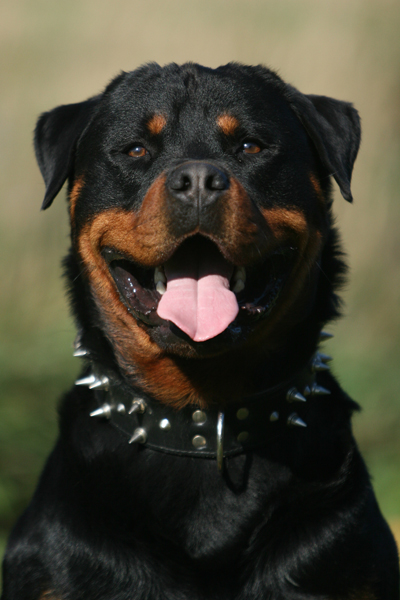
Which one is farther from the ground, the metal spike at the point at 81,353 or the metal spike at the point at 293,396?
the metal spike at the point at 81,353

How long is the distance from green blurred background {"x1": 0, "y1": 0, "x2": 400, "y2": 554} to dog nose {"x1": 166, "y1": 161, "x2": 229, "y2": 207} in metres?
3.03

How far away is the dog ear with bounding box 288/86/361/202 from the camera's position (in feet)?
7.58

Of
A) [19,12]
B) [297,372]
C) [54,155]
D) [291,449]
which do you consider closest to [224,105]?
[54,155]

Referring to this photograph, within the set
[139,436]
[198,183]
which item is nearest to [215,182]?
[198,183]

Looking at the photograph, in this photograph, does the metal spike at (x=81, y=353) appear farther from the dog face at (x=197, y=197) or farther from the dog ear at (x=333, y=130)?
the dog ear at (x=333, y=130)

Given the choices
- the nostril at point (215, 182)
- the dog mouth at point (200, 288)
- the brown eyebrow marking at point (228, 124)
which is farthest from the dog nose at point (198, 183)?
the brown eyebrow marking at point (228, 124)

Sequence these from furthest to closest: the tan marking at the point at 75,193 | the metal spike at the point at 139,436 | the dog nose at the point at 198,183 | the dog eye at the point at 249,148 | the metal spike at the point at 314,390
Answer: the tan marking at the point at 75,193 < the dog eye at the point at 249,148 < the metal spike at the point at 314,390 < the metal spike at the point at 139,436 < the dog nose at the point at 198,183

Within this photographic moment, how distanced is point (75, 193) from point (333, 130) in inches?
38.5

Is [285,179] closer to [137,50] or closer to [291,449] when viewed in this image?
[291,449]

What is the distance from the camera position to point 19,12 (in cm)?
630

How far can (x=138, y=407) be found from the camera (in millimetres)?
2014

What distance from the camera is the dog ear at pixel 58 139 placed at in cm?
235

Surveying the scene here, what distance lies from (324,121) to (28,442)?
8.36 feet

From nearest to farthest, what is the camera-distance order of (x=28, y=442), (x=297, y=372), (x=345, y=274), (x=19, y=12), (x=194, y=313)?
(x=194, y=313) < (x=297, y=372) < (x=345, y=274) < (x=28, y=442) < (x=19, y=12)
